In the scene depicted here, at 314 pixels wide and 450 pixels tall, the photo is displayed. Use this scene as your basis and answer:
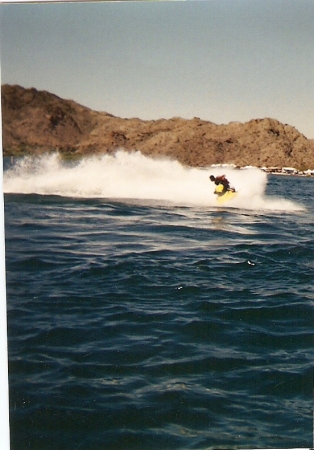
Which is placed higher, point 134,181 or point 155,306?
→ point 134,181

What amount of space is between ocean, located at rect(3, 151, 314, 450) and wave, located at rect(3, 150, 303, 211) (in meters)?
0.01

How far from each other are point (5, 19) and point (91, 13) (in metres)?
0.66

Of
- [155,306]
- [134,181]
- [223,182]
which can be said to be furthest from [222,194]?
[155,306]

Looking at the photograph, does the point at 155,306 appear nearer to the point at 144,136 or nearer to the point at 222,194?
the point at 222,194

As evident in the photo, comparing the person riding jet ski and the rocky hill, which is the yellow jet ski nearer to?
the person riding jet ski

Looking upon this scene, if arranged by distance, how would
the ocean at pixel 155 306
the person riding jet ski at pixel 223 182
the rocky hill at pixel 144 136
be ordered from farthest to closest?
the person riding jet ski at pixel 223 182
the rocky hill at pixel 144 136
the ocean at pixel 155 306

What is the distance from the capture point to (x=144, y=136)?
4.28m

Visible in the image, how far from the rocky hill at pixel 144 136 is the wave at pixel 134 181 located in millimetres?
81

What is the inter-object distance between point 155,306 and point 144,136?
1.35 m

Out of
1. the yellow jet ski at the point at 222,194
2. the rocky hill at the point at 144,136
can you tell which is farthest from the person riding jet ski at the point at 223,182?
the rocky hill at the point at 144,136

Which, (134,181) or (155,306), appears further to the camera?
(134,181)

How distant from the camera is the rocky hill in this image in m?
4.21

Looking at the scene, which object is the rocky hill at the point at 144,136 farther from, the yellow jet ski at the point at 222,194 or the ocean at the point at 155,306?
the yellow jet ski at the point at 222,194

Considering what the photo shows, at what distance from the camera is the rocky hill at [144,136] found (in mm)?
4215
